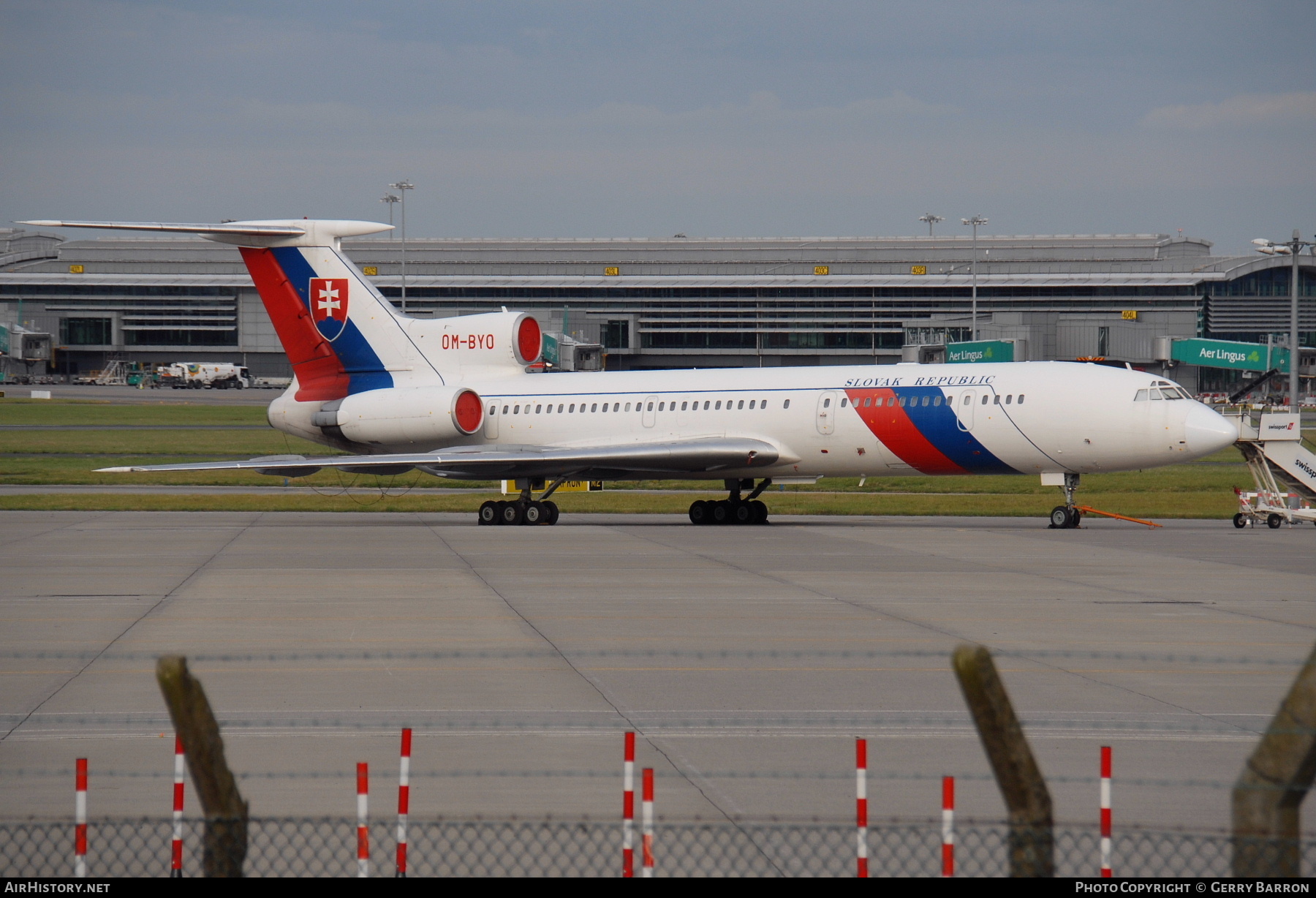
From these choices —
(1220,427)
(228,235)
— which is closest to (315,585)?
(228,235)

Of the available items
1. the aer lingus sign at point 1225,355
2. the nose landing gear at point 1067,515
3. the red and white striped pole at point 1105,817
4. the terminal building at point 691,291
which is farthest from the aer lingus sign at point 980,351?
the red and white striped pole at point 1105,817

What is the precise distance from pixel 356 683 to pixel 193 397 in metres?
110

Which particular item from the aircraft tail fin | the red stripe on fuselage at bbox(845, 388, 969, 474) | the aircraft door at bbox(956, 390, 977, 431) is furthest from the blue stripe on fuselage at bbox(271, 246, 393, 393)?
the aircraft door at bbox(956, 390, 977, 431)

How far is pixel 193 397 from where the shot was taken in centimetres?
11631

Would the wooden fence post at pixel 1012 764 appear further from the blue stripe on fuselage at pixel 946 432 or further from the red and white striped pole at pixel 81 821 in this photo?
the blue stripe on fuselage at pixel 946 432

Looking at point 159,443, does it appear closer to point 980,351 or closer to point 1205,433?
point 1205,433

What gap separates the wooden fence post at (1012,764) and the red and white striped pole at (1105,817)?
95 cm

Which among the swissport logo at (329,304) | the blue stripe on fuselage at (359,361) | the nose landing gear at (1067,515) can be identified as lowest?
the nose landing gear at (1067,515)

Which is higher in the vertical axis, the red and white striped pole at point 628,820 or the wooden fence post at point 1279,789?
the wooden fence post at point 1279,789

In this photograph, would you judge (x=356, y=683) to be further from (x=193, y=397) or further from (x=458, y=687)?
(x=193, y=397)

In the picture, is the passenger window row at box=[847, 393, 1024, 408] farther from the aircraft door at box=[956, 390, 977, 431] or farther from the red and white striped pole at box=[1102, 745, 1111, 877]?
the red and white striped pole at box=[1102, 745, 1111, 877]

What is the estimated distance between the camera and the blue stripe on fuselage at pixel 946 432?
31031 millimetres

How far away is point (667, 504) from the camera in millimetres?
41938

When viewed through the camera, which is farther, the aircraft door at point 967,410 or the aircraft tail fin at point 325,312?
the aircraft tail fin at point 325,312
